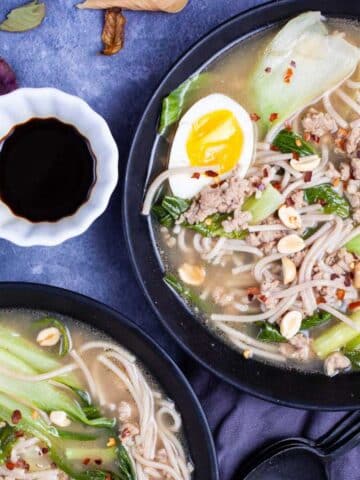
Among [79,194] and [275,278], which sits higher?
[79,194]

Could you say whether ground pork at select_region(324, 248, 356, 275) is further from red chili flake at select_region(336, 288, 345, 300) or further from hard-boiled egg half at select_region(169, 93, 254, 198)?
hard-boiled egg half at select_region(169, 93, 254, 198)

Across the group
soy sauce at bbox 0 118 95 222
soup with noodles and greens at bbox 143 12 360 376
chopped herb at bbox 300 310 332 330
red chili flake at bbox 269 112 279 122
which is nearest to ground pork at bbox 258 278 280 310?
soup with noodles and greens at bbox 143 12 360 376

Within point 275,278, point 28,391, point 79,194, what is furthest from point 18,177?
point 275,278

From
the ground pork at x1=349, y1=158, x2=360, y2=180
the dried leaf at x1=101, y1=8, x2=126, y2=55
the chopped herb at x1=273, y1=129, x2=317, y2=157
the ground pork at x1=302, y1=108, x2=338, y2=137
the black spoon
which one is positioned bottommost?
the black spoon

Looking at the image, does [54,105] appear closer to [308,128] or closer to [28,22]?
[28,22]

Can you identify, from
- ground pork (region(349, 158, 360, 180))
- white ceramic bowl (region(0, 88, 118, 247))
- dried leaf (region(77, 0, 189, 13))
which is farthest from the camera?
dried leaf (region(77, 0, 189, 13))

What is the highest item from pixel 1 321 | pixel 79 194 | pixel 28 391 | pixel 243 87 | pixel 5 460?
pixel 243 87

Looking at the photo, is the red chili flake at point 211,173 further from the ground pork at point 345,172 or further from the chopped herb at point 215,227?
the ground pork at point 345,172

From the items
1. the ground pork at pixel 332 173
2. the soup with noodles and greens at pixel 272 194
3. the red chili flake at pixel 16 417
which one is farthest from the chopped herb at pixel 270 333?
the red chili flake at pixel 16 417
